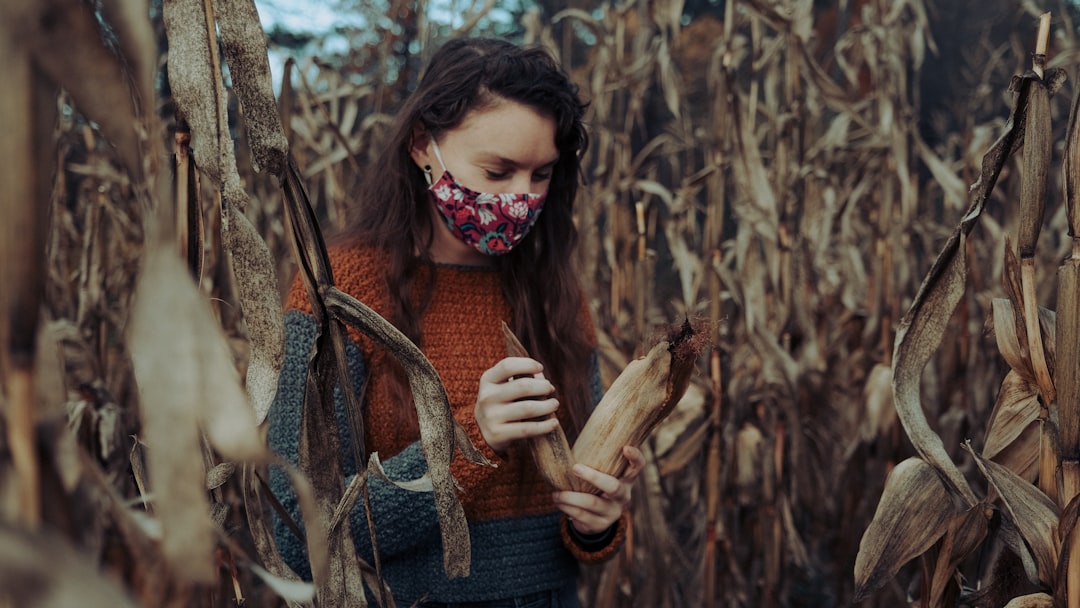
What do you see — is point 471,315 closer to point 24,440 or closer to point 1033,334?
point 1033,334

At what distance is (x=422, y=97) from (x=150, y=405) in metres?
0.89

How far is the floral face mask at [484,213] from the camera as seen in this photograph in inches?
42.0

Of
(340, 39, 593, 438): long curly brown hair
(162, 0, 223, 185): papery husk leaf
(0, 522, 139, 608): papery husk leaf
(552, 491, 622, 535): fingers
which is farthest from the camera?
(340, 39, 593, 438): long curly brown hair

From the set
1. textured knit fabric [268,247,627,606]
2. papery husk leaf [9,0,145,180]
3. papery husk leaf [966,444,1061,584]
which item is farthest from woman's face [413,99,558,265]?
papery husk leaf [9,0,145,180]

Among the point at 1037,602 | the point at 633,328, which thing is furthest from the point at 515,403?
the point at 633,328

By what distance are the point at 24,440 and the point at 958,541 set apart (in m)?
0.74

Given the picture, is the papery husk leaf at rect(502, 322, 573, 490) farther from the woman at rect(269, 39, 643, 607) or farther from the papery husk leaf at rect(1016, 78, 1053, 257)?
the papery husk leaf at rect(1016, 78, 1053, 257)

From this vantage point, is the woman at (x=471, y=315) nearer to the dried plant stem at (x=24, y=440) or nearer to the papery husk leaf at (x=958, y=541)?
the papery husk leaf at (x=958, y=541)

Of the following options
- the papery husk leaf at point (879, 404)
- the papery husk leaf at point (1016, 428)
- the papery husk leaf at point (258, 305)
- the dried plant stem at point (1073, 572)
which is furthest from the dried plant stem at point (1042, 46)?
the papery husk leaf at point (879, 404)

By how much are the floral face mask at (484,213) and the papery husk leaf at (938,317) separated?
49 cm

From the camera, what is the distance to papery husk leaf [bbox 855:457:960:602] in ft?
2.41

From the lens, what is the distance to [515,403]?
875mm

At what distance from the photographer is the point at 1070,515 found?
2.14ft

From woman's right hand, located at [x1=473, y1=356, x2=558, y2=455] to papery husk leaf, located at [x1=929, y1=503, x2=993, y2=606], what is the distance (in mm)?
378
